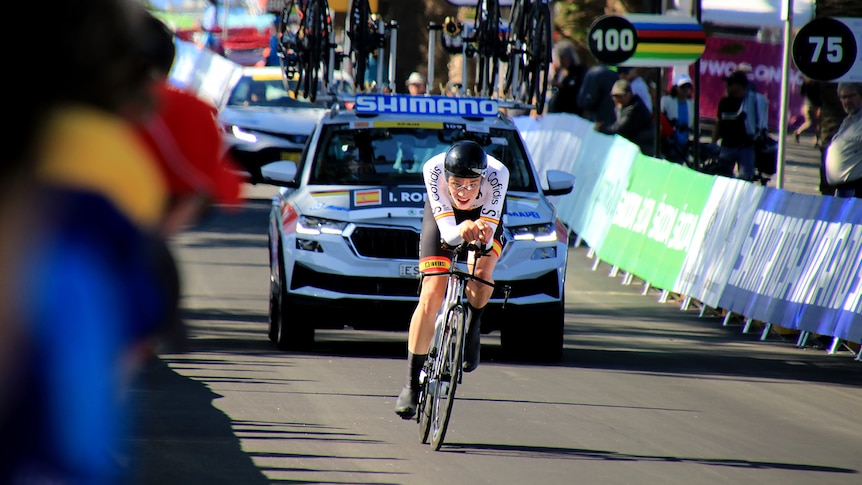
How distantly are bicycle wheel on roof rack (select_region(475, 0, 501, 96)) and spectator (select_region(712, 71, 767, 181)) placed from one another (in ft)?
20.7

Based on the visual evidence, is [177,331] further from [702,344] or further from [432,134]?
[702,344]

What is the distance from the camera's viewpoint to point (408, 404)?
27.3ft

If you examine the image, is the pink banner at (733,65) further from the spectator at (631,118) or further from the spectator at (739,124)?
the spectator at (631,118)

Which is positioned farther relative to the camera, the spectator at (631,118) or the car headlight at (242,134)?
the car headlight at (242,134)

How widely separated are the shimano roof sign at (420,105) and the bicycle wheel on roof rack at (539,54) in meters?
2.27

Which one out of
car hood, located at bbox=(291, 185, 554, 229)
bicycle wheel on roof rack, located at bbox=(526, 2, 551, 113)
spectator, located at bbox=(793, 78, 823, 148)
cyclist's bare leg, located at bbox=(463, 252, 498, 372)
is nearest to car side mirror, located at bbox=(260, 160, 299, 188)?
car hood, located at bbox=(291, 185, 554, 229)

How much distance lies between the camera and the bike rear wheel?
26.0 feet

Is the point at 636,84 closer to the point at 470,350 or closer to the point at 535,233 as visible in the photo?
the point at 535,233

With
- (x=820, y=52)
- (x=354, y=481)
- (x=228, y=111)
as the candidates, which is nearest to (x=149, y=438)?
(x=354, y=481)

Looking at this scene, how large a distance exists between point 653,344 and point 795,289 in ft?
4.05

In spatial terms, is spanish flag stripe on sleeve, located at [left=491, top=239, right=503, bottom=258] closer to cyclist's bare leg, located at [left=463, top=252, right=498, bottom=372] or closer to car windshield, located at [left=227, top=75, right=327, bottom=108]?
cyclist's bare leg, located at [left=463, top=252, right=498, bottom=372]

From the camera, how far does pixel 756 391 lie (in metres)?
10.6

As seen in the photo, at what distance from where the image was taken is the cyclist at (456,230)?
827 centimetres

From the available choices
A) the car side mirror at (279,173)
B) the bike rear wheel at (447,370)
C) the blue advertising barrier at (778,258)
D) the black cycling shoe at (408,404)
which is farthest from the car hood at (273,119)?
the bike rear wheel at (447,370)
